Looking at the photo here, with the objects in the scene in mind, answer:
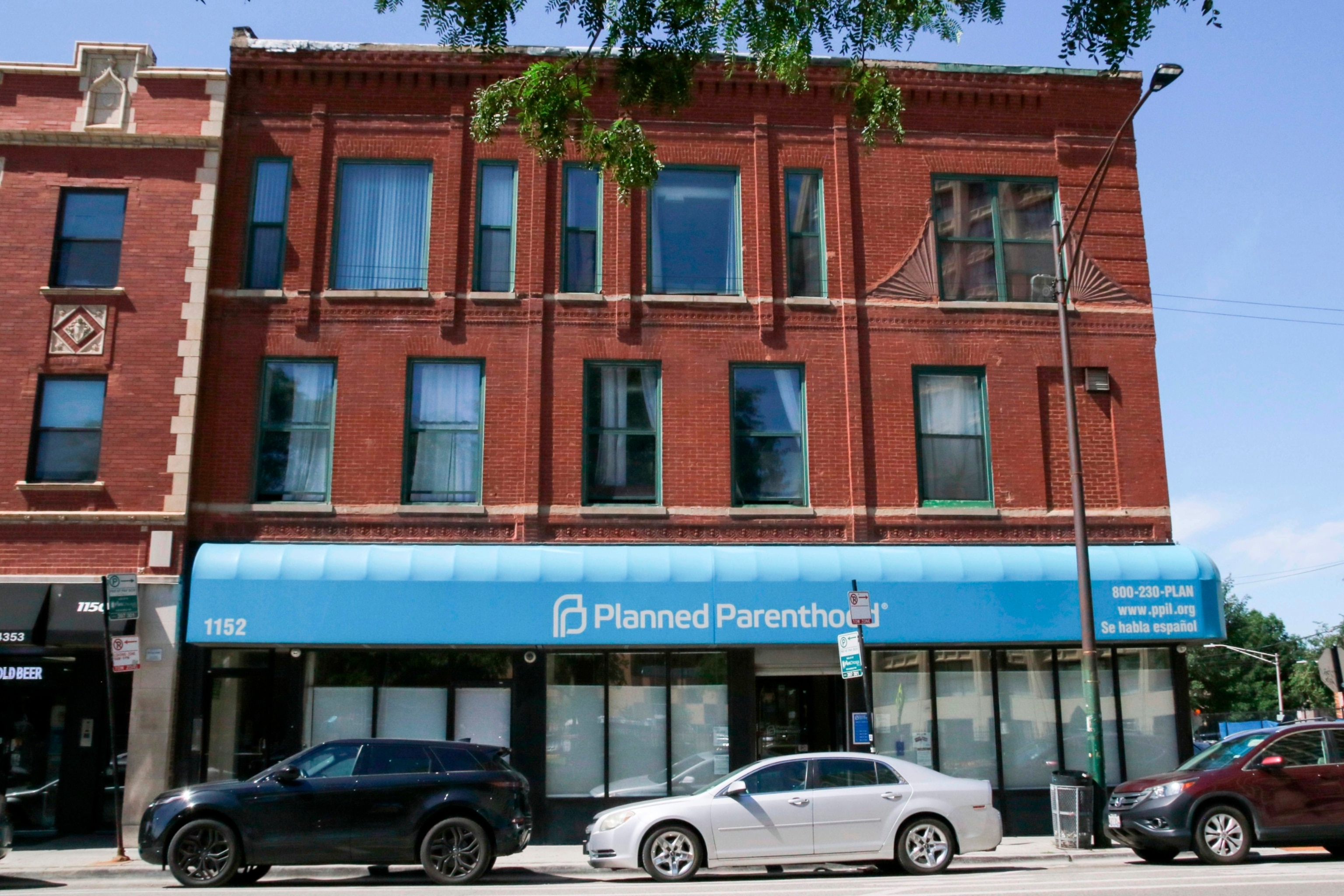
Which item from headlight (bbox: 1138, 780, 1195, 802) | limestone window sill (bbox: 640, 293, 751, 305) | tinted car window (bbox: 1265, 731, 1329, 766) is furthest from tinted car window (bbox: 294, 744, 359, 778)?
tinted car window (bbox: 1265, 731, 1329, 766)

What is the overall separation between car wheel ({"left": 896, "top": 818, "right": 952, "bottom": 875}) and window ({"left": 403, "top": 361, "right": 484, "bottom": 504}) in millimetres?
8350

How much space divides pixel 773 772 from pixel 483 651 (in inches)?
228

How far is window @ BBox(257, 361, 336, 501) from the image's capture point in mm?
18344

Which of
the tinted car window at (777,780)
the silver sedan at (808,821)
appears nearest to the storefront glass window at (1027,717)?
the silver sedan at (808,821)

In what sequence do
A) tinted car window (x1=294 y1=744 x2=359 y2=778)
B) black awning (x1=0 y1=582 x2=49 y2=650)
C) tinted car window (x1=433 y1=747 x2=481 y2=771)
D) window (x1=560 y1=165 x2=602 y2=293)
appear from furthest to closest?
window (x1=560 y1=165 x2=602 y2=293), black awning (x1=0 y1=582 x2=49 y2=650), tinted car window (x1=433 y1=747 x2=481 y2=771), tinted car window (x1=294 y1=744 x2=359 y2=778)

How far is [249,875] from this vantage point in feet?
43.3

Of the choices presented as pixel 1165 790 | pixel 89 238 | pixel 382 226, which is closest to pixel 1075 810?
pixel 1165 790

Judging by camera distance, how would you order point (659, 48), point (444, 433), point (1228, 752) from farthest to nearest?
point (444, 433) → point (1228, 752) → point (659, 48)

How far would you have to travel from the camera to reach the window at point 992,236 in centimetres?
1989

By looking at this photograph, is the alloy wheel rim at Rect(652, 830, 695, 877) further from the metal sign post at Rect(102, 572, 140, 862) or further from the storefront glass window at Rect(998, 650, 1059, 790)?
the storefront glass window at Rect(998, 650, 1059, 790)

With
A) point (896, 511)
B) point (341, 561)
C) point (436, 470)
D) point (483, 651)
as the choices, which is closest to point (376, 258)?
point (436, 470)

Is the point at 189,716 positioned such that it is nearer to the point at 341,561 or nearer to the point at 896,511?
the point at 341,561

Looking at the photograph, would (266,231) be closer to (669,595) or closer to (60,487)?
(60,487)

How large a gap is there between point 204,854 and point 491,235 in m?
10.6
